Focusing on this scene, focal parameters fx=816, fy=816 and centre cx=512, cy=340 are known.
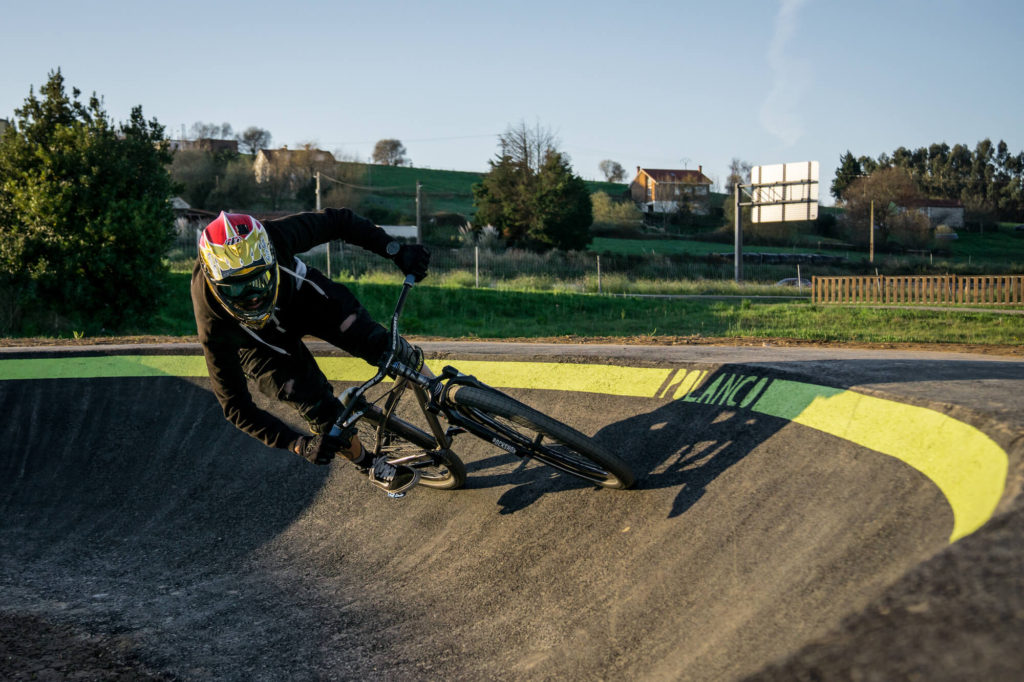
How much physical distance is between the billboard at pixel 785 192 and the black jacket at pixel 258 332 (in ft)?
119

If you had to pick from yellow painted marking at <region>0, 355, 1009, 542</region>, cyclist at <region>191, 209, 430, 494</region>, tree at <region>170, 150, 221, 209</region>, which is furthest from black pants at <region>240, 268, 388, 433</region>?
tree at <region>170, 150, 221, 209</region>

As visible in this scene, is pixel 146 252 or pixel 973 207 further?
pixel 973 207

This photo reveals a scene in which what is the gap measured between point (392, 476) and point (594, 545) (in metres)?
1.43

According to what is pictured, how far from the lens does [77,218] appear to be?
23094 millimetres

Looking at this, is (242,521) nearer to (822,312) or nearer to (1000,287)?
(822,312)

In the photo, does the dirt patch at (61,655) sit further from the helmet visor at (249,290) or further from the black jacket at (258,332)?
the helmet visor at (249,290)

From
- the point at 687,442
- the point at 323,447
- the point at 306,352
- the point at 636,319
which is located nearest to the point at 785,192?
the point at 636,319

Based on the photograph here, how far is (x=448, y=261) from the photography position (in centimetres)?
4753

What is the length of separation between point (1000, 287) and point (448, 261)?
3168 centimetres

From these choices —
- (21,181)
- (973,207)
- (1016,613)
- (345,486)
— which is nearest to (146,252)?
(21,181)

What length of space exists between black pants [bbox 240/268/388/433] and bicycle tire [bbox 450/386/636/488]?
25.0 inches

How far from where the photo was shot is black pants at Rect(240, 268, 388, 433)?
4914 mm

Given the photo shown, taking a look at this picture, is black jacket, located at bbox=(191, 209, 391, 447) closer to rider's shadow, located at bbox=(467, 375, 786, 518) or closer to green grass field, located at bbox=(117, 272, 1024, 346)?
rider's shadow, located at bbox=(467, 375, 786, 518)

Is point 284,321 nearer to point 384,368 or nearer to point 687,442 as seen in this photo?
point 384,368
